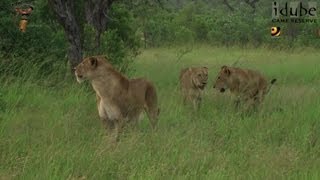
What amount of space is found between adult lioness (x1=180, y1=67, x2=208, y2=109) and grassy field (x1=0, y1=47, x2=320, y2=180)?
177 millimetres

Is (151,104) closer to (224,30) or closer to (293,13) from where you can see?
(293,13)

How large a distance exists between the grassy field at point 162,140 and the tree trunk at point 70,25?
1.05 meters

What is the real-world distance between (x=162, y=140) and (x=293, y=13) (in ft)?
72.3

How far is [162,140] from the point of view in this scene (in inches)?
221

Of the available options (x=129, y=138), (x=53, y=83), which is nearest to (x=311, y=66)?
(x=53, y=83)

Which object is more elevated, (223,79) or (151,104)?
(151,104)

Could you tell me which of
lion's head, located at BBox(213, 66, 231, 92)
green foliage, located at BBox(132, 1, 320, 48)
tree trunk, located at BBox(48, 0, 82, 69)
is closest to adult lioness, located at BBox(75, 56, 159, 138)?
lion's head, located at BBox(213, 66, 231, 92)

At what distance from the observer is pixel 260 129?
Result: 6.54 m

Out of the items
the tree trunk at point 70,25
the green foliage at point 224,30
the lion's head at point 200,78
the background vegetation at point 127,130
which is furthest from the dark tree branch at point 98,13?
the green foliage at point 224,30

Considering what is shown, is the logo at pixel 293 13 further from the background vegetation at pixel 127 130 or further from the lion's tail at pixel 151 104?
the lion's tail at pixel 151 104

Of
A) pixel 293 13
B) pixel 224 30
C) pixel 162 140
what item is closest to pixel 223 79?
pixel 162 140

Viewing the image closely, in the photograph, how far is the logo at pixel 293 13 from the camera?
2469 cm

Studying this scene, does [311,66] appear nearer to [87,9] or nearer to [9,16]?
[87,9]

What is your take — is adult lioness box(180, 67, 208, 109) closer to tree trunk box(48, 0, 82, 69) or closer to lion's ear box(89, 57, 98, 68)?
tree trunk box(48, 0, 82, 69)
